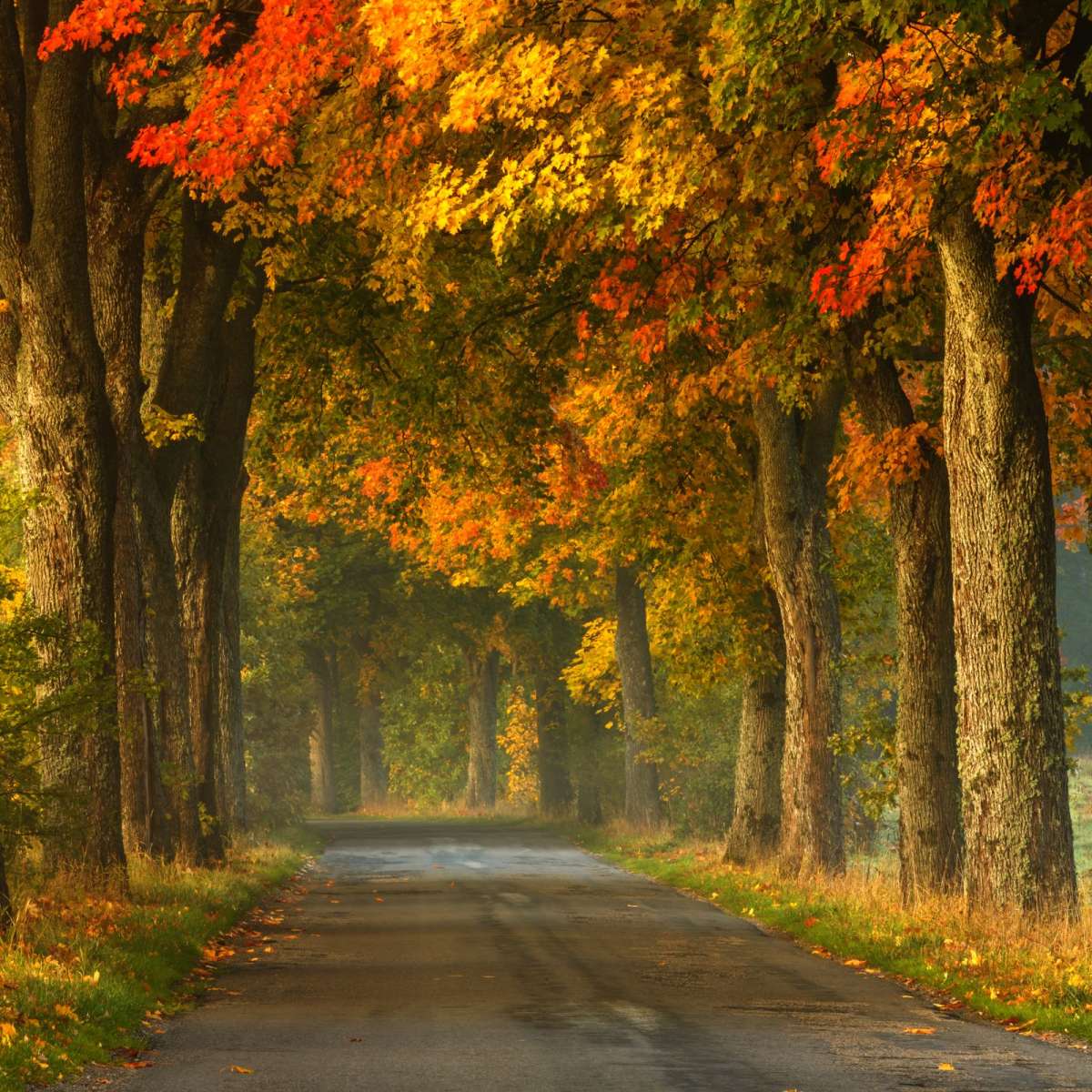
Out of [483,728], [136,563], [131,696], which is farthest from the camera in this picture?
[483,728]

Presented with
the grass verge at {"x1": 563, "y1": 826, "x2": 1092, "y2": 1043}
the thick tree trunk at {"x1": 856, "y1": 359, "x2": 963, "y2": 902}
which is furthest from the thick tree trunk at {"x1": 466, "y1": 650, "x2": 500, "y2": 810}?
the thick tree trunk at {"x1": 856, "y1": 359, "x2": 963, "y2": 902}

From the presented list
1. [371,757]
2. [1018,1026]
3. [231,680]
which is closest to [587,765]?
[371,757]

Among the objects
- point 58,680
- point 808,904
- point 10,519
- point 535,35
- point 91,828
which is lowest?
point 808,904

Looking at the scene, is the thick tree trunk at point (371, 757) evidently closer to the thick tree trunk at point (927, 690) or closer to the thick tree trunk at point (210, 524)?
the thick tree trunk at point (210, 524)

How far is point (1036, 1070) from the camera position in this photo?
10438 millimetres

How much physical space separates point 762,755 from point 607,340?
275 inches

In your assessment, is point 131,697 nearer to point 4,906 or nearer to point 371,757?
point 4,906

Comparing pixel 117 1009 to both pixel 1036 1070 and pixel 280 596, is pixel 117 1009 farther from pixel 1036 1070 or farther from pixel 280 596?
pixel 280 596

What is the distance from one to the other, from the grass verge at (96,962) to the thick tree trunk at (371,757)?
45717mm

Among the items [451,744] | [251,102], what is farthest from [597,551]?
[451,744]

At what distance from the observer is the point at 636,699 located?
43.9 meters

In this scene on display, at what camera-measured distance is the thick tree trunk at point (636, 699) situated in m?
43.5

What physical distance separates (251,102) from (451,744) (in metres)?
66.5

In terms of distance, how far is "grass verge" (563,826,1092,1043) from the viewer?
13086 mm
